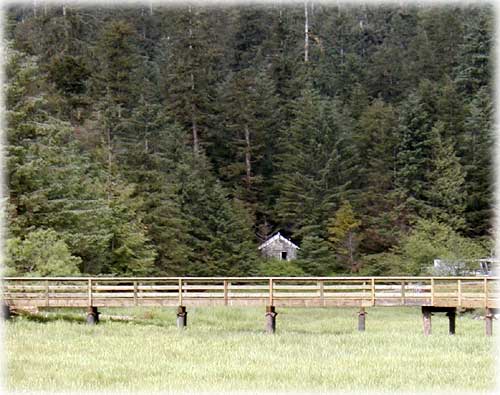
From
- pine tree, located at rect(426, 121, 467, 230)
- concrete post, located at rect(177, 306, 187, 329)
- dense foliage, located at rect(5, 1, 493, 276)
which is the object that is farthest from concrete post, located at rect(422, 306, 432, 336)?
pine tree, located at rect(426, 121, 467, 230)

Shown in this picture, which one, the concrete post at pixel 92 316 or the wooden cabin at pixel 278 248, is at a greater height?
the wooden cabin at pixel 278 248

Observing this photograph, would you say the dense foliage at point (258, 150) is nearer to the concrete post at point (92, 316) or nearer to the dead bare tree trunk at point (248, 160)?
the dead bare tree trunk at point (248, 160)

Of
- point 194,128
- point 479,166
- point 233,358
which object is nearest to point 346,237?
point 479,166

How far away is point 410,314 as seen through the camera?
40.3m

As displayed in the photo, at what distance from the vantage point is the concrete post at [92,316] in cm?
2894

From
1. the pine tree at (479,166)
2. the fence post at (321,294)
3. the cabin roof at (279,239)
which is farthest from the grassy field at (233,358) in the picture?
the cabin roof at (279,239)

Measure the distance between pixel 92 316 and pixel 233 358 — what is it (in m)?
8.81

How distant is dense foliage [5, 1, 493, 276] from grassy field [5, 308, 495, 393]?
1346cm

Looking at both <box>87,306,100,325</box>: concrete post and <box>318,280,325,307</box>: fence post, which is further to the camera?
<box>87,306,100,325</box>: concrete post

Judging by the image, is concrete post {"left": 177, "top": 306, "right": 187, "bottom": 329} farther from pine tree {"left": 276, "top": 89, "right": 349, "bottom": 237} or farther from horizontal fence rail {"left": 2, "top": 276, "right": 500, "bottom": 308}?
pine tree {"left": 276, "top": 89, "right": 349, "bottom": 237}

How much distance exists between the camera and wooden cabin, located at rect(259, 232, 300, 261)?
63656mm

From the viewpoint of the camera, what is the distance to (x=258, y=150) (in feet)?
225

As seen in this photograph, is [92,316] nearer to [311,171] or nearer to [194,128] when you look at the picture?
[311,171]

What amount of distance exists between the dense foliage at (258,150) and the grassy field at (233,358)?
13.5 metres
